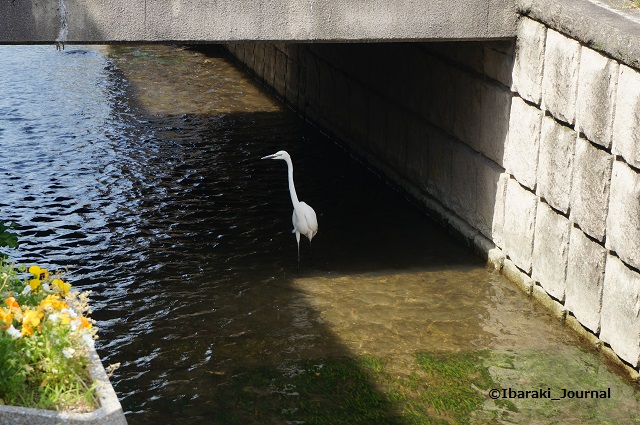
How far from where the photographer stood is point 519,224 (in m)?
9.05

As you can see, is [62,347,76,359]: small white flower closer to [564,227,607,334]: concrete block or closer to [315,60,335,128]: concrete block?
[564,227,607,334]: concrete block

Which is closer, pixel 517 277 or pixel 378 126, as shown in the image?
pixel 517 277

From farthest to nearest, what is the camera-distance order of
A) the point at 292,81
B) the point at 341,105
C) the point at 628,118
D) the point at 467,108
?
the point at 292,81 → the point at 341,105 → the point at 467,108 → the point at 628,118

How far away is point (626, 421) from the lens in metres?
6.76

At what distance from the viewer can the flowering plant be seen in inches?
173

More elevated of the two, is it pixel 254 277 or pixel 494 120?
pixel 494 120

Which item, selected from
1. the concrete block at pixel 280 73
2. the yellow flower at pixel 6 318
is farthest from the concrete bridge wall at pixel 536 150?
the yellow flower at pixel 6 318

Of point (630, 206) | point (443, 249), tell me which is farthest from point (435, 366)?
point (443, 249)

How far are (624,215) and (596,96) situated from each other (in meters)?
1.05

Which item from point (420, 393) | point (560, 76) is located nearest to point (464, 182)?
point (560, 76)

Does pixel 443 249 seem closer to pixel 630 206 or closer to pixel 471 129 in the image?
pixel 471 129

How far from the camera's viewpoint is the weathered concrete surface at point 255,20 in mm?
7719

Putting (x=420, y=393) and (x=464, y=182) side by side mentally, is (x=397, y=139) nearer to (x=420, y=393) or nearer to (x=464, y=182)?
(x=464, y=182)

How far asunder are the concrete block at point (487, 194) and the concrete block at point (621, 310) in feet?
7.03
